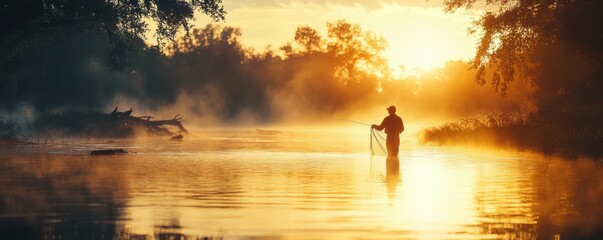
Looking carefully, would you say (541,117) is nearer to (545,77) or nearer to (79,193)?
(545,77)

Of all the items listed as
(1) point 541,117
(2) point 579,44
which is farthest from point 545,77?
(2) point 579,44

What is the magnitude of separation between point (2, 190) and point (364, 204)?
24.5ft

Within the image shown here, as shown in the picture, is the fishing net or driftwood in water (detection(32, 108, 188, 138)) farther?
driftwood in water (detection(32, 108, 188, 138))

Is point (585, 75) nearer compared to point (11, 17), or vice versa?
point (11, 17)

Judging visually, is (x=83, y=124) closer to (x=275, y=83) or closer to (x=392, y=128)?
(x=392, y=128)

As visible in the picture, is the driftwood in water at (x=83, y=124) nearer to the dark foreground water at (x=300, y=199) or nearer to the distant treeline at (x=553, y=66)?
the distant treeline at (x=553, y=66)

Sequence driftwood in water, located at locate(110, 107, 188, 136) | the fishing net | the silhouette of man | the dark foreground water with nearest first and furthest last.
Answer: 1. the dark foreground water
2. the silhouette of man
3. the fishing net
4. driftwood in water, located at locate(110, 107, 188, 136)

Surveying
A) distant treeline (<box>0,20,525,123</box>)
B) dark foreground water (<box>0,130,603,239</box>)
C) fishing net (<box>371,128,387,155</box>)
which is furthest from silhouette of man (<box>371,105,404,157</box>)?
distant treeline (<box>0,20,525,123</box>)

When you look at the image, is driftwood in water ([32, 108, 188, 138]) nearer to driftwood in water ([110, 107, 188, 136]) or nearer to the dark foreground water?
driftwood in water ([110, 107, 188, 136])

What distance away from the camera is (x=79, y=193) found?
19125mm

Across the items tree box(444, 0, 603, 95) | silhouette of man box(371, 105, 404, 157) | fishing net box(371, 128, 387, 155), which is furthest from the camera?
fishing net box(371, 128, 387, 155)

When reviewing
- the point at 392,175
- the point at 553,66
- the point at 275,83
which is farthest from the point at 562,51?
the point at 275,83

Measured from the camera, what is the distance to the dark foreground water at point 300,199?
13.3 meters

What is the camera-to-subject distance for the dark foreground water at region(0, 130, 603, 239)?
1334cm
